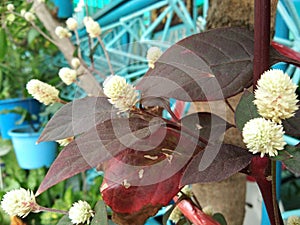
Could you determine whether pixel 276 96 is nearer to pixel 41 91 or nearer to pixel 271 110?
pixel 271 110

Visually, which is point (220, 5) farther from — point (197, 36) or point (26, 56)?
point (26, 56)

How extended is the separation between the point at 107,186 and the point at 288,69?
457 millimetres

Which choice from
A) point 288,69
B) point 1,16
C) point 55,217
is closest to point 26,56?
point 1,16

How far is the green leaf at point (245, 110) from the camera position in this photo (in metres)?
0.25

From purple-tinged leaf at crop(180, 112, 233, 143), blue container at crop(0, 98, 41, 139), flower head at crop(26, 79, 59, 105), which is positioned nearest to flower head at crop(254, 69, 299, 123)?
purple-tinged leaf at crop(180, 112, 233, 143)

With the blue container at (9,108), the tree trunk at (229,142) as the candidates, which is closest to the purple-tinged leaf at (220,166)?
the tree trunk at (229,142)

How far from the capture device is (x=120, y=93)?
0.90ft

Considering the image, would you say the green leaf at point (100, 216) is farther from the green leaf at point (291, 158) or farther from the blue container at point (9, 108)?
the blue container at point (9, 108)

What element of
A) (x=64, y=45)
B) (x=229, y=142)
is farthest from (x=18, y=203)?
(x=64, y=45)

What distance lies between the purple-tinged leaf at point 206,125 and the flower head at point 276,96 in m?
0.11

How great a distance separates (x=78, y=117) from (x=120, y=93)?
53 mm

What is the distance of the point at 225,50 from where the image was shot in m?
0.31

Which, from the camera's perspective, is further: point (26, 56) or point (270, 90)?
point (26, 56)

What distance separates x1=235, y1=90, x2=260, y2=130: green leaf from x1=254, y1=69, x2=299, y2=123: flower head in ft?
0.07
